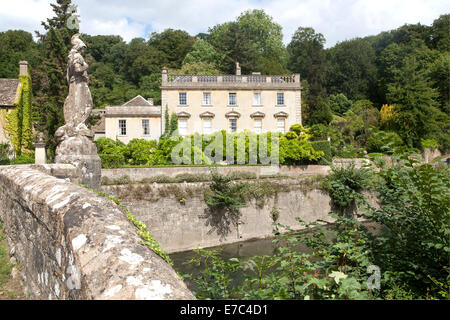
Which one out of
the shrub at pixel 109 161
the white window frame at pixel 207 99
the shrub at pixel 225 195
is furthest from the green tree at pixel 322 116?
the shrub at pixel 109 161

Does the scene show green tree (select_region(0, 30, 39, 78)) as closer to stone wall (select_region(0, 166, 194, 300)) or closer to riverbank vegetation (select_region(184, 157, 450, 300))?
stone wall (select_region(0, 166, 194, 300))

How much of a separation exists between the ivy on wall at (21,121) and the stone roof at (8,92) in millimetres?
411

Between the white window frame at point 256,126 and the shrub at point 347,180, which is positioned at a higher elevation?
the white window frame at point 256,126

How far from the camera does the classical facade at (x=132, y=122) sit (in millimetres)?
30266

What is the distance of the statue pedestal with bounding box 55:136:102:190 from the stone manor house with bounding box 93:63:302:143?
23.3 metres

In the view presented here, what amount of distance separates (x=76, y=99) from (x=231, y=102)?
24795 mm

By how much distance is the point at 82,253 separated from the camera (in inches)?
94.2

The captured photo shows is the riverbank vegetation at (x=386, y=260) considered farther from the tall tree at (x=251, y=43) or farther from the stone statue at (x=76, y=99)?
the tall tree at (x=251, y=43)

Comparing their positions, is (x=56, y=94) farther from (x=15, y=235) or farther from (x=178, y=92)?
(x=15, y=235)

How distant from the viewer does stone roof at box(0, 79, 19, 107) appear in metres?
26.8

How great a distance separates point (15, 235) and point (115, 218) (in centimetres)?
337

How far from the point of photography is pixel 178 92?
3106 cm

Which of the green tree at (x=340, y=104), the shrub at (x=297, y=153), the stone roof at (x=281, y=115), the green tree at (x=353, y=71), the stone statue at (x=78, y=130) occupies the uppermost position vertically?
the green tree at (x=353, y=71)

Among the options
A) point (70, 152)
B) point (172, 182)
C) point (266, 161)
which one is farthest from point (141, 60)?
point (70, 152)
